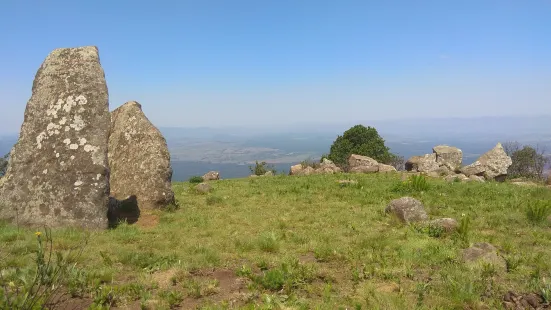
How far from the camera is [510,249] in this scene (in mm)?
9227

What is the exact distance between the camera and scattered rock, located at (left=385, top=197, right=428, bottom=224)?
12391mm

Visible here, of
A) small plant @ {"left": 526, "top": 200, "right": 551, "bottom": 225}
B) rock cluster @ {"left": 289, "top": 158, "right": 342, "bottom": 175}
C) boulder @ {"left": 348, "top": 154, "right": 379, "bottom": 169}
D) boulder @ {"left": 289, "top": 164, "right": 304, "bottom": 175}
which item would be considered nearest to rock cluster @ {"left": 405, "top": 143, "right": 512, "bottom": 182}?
boulder @ {"left": 348, "top": 154, "right": 379, "bottom": 169}

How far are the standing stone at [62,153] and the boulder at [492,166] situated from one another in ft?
92.0

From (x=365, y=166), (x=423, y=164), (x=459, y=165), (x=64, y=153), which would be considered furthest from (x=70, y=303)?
(x=459, y=165)

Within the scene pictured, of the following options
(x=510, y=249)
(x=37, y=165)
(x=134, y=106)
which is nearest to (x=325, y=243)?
(x=510, y=249)

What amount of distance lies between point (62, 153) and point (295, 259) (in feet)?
26.9

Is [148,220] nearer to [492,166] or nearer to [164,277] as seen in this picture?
[164,277]

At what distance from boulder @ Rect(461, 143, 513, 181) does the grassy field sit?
1572 centimetres

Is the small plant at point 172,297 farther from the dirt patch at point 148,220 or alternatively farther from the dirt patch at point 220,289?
the dirt patch at point 148,220

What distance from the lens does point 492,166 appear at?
3008 cm

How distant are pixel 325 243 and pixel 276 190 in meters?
9.36

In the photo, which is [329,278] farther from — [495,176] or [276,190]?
[495,176]

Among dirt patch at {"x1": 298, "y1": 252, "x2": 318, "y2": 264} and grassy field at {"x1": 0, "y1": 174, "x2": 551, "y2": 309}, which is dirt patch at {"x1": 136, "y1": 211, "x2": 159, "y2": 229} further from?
dirt patch at {"x1": 298, "y1": 252, "x2": 318, "y2": 264}

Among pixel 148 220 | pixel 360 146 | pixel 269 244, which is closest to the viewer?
pixel 269 244
